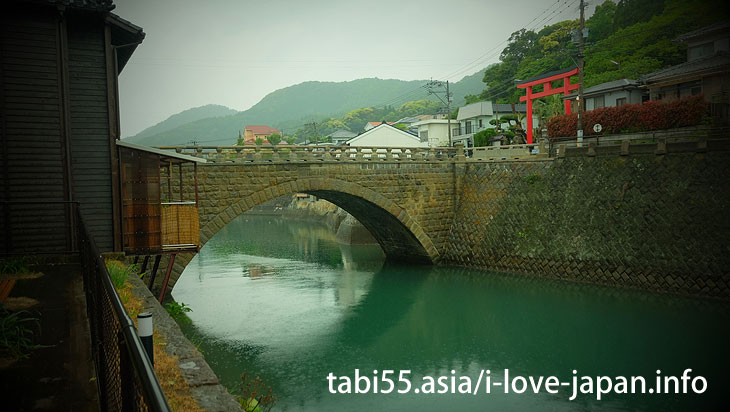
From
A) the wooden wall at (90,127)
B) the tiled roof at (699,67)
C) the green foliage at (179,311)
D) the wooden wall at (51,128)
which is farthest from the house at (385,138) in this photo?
the wooden wall at (51,128)

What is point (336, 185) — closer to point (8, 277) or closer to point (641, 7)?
point (8, 277)

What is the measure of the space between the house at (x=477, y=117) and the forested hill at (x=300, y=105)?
89373 mm

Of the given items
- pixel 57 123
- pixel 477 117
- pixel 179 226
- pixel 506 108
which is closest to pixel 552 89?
pixel 506 108

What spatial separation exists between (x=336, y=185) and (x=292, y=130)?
117 m

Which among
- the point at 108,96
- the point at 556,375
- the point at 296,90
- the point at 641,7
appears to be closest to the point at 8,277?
the point at 108,96

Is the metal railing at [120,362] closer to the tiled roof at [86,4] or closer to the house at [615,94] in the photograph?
the tiled roof at [86,4]

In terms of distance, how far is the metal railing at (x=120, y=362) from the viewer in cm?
193

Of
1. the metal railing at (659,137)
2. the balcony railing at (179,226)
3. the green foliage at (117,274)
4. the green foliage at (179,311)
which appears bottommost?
the green foliage at (179,311)

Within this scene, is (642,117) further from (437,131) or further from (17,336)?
(437,131)

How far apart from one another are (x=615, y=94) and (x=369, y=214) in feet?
49.0

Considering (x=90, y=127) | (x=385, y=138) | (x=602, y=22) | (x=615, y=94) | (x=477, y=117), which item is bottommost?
(x=90, y=127)

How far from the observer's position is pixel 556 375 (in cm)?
1054

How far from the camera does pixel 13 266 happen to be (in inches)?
321

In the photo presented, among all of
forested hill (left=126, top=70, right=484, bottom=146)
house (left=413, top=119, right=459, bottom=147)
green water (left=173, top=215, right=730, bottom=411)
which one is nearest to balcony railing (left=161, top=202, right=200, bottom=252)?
green water (left=173, top=215, right=730, bottom=411)
